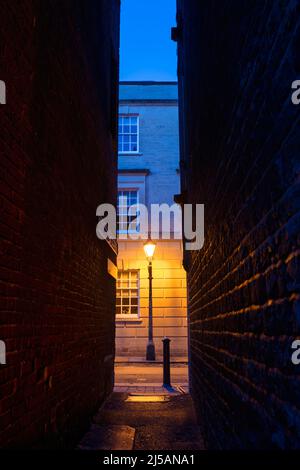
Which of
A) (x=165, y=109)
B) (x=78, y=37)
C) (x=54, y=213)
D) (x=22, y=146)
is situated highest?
(x=165, y=109)

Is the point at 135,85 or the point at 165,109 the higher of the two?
the point at 135,85

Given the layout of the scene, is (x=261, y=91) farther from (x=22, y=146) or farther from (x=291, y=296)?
(x=22, y=146)

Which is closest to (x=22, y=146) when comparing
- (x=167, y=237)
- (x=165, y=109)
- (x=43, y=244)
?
(x=43, y=244)

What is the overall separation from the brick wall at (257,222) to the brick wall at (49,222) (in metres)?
1.57

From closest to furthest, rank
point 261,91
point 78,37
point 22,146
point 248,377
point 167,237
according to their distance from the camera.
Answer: point 261,91 < point 248,377 < point 22,146 < point 78,37 < point 167,237

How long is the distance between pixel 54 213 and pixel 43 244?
50cm

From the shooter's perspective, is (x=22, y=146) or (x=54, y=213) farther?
(x=54, y=213)

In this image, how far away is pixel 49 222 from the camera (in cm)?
390

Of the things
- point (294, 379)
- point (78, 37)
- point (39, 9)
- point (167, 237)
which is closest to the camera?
point (294, 379)

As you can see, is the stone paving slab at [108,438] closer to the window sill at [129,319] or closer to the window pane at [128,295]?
the window sill at [129,319]

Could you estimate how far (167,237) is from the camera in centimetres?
1762

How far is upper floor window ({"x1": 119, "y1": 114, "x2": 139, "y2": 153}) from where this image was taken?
19.5m

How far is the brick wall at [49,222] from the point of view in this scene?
2900mm

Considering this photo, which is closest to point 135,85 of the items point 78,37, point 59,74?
point 78,37
